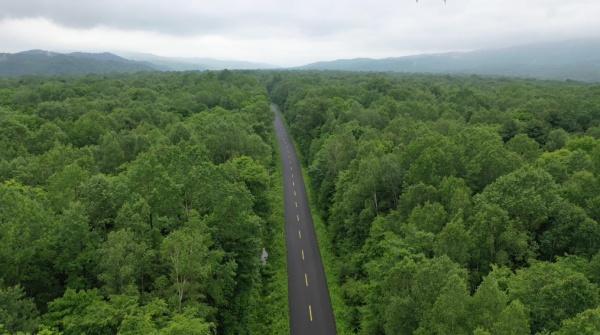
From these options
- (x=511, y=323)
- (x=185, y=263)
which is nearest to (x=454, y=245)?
(x=511, y=323)

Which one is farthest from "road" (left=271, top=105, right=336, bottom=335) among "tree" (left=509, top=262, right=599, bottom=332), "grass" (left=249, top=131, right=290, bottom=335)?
"tree" (left=509, top=262, right=599, bottom=332)

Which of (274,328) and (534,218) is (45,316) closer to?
(274,328)

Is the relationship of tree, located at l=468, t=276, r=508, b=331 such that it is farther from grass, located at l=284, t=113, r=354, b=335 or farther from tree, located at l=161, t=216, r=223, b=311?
tree, located at l=161, t=216, r=223, b=311

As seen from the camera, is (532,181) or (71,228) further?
(532,181)

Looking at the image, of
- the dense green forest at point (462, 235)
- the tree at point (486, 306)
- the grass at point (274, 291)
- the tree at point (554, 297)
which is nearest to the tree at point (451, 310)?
the dense green forest at point (462, 235)

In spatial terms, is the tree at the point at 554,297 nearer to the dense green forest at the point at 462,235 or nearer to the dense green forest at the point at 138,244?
the dense green forest at the point at 462,235

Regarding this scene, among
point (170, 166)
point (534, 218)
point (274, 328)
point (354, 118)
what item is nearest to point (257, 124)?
point (354, 118)

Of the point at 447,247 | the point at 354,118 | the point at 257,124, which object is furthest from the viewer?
the point at 257,124

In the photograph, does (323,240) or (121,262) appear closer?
(121,262)

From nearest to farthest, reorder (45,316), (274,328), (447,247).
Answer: (45,316), (447,247), (274,328)

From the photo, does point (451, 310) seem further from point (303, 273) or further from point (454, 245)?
point (303, 273)
